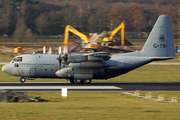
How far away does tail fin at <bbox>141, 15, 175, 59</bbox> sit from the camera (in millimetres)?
27141

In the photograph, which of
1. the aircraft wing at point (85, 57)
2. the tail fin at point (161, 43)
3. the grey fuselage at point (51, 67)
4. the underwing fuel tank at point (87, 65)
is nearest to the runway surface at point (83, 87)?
the grey fuselage at point (51, 67)

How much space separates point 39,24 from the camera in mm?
118812

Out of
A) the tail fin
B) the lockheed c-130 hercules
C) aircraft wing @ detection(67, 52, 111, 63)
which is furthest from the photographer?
the tail fin

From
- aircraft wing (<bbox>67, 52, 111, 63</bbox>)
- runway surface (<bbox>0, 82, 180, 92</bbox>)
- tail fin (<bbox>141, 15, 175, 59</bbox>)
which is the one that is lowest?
runway surface (<bbox>0, 82, 180, 92</bbox>)

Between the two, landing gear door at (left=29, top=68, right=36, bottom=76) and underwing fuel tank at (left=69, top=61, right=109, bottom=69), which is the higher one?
underwing fuel tank at (left=69, top=61, right=109, bottom=69)

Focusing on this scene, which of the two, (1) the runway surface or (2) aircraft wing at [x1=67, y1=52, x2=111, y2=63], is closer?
(1) the runway surface

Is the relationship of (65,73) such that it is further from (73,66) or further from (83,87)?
(83,87)

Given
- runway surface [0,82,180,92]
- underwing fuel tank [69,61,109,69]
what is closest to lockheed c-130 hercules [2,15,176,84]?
underwing fuel tank [69,61,109,69]

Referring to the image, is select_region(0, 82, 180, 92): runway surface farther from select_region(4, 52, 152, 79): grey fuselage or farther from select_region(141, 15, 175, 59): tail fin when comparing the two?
select_region(141, 15, 175, 59): tail fin

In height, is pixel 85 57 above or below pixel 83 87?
above

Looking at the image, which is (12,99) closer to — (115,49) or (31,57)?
(31,57)

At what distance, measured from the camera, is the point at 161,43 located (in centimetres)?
2727

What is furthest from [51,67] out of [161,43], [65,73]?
[161,43]

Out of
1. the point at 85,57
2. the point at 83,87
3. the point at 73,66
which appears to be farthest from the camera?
the point at 73,66
